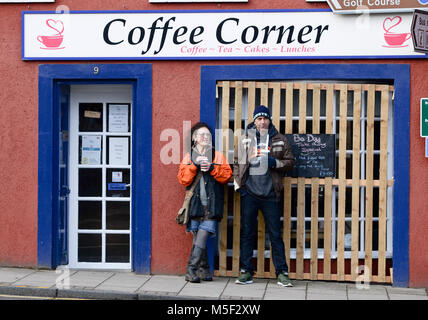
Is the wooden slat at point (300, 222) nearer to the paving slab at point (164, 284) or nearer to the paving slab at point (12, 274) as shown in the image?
the paving slab at point (164, 284)

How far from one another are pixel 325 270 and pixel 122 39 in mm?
4265

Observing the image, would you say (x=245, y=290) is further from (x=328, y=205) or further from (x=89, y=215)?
(x=89, y=215)

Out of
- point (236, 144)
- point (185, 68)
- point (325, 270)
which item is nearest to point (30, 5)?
point (185, 68)

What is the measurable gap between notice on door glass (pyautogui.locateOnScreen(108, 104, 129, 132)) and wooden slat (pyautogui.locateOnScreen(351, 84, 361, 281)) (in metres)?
3.27

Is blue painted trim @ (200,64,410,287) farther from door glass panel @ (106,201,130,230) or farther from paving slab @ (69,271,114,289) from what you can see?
paving slab @ (69,271,114,289)

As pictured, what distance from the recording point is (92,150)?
9164 millimetres

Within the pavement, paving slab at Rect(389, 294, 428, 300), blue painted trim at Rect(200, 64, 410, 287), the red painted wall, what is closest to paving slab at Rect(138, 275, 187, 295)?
the pavement

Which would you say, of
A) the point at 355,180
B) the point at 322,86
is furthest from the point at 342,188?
the point at 322,86

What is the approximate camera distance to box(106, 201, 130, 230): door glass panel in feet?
29.9

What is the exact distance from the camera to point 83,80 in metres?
8.91

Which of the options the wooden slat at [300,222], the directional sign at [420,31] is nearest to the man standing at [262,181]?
the wooden slat at [300,222]

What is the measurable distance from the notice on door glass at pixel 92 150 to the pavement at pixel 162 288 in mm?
1636

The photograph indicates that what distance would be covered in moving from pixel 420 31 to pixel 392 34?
2.96 feet
